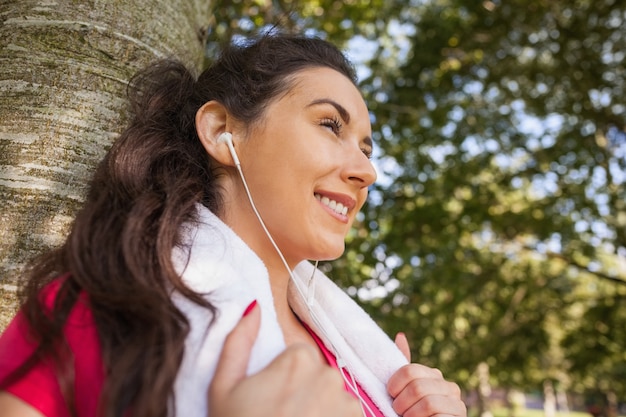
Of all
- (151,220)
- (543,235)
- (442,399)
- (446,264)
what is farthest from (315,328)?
(543,235)

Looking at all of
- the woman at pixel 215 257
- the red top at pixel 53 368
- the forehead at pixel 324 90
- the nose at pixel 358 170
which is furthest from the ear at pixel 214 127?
the red top at pixel 53 368

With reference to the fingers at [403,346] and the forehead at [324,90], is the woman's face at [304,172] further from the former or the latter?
the fingers at [403,346]

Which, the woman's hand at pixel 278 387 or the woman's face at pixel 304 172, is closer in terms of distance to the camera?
the woman's hand at pixel 278 387

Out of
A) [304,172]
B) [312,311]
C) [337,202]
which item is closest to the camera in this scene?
[304,172]

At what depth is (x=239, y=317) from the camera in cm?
128

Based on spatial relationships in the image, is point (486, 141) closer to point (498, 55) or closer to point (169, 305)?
point (498, 55)

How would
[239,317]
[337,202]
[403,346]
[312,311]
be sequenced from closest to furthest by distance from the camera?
[239,317] < [337,202] < [312,311] < [403,346]

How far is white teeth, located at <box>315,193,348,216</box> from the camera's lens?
1.76 metres

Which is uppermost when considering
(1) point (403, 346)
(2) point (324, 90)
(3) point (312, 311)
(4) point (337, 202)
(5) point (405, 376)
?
(2) point (324, 90)

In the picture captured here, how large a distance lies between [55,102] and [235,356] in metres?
1.18

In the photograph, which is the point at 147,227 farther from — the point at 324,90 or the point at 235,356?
the point at 324,90

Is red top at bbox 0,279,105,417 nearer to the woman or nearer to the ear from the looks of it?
the woman

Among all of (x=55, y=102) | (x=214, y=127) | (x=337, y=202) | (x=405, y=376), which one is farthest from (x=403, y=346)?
(x=55, y=102)

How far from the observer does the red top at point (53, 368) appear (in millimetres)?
1103
